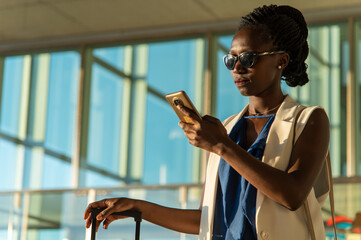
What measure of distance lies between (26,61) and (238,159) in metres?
9.16

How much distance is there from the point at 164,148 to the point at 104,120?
1.07 meters

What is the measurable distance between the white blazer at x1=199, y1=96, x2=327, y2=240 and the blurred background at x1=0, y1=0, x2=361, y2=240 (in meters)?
6.07

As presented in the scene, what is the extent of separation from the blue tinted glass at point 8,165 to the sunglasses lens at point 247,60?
335 inches

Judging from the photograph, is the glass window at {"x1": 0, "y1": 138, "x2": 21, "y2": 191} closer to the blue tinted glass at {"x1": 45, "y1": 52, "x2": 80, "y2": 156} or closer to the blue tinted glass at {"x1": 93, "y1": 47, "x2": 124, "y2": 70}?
the blue tinted glass at {"x1": 45, "y1": 52, "x2": 80, "y2": 156}

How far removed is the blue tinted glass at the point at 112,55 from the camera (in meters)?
9.86

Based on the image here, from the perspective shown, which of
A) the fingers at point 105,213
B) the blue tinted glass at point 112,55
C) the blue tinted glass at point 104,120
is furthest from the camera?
the blue tinted glass at point 112,55

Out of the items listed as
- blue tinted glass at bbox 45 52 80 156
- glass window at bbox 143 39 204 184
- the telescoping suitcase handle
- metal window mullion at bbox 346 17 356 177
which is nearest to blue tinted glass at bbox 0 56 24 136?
blue tinted glass at bbox 45 52 80 156

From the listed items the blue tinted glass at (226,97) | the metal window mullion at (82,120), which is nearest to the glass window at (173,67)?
the blue tinted glass at (226,97)

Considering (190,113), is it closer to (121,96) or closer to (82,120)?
(121,96)

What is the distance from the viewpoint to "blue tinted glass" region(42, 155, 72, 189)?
32.0ft

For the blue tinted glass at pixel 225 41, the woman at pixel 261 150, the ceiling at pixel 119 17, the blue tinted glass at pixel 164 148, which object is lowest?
the woman at pixel 261 150

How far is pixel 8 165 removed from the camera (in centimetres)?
1016

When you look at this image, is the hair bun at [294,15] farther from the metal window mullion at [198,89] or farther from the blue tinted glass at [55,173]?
the blue tinted glass at [55,173]

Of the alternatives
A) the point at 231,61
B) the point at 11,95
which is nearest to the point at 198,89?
the point at 11,95
